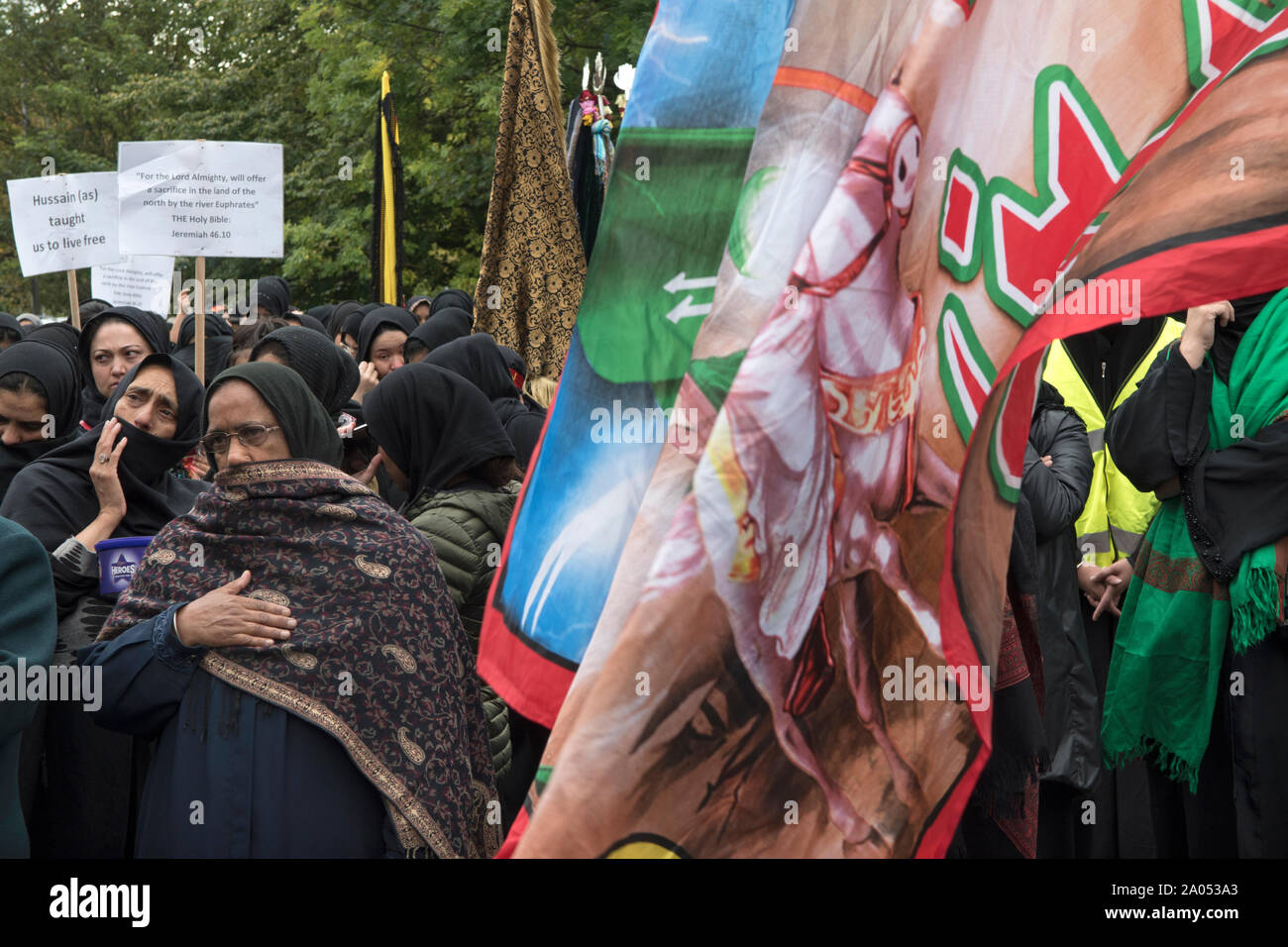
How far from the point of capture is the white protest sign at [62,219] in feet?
Result: 23.5

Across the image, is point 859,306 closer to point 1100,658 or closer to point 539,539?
point 539,539

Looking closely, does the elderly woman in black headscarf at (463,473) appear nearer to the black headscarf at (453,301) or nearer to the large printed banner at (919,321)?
the large printed banner at (919,321)

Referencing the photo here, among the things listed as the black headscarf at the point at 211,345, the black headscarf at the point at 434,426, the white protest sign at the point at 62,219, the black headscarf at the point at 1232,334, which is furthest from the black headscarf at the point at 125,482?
the white protest sign at the point at 62,219

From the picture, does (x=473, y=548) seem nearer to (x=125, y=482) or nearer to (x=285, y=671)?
(x=285, y=671)

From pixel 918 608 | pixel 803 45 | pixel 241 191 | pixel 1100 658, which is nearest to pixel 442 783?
pixel 918 608

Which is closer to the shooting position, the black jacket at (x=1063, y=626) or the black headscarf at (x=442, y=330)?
the black jacket at (x=1063, y=626)

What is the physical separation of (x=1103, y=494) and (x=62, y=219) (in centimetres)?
559

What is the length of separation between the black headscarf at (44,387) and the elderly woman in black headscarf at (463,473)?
1.13m

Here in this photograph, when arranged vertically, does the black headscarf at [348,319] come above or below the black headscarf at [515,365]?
above

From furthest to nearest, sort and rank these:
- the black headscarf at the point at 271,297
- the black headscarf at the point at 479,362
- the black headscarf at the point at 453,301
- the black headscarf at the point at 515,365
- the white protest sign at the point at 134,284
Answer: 1. the black headscarf at the point at 453,301
2. the white protest sign at the point at 134,284
3. the black headscarf at the point at 271,297
4. the black headscarf at the point at 515,365
5. the black headscarf at the point at 479,362

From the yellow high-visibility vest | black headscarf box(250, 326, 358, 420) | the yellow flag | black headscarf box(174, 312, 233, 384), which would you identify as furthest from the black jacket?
the yellow flag

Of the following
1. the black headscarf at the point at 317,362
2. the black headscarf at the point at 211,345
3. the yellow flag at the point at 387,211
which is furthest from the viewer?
the yellow flag at the point at 387,211

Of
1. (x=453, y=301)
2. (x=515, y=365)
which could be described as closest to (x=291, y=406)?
(x=515, y=365)

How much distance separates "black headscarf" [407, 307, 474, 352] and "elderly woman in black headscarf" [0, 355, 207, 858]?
3135 mm
